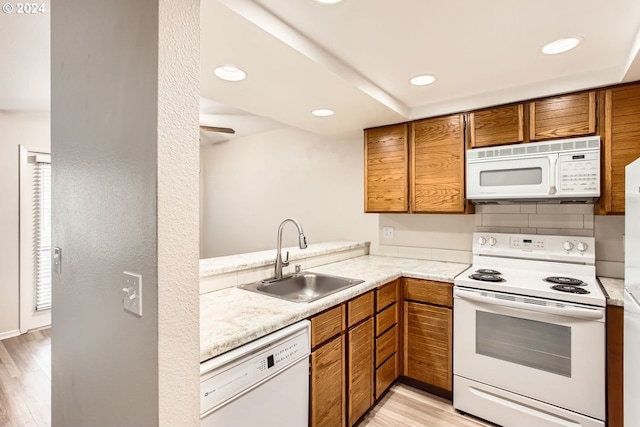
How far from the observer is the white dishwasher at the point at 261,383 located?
1.11 meters

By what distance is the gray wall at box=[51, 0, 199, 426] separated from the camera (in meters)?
0.89

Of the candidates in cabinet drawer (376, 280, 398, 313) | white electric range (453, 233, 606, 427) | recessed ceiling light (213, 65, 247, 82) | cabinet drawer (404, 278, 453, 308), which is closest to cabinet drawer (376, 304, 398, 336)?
cabinet drawer (376, 280, 398, 313)

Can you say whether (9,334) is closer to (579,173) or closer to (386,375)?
(386,375)

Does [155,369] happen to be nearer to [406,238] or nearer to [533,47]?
[533,47]

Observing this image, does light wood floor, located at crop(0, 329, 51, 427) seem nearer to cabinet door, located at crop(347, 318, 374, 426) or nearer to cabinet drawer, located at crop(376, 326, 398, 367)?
cabinet door, located at crop(347, 318, 374, 426)

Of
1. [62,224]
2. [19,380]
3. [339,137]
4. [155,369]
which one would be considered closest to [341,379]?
[155,369]

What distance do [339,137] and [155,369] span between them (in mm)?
2847

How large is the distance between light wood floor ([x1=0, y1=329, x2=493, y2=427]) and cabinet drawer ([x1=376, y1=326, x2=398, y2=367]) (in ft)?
1.07

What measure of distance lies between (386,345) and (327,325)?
78 cm

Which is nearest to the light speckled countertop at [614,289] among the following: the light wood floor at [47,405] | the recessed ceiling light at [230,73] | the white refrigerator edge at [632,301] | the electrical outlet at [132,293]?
the white refrigerator edge at [632,301]

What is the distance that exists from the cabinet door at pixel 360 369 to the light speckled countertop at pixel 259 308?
25 centimetres

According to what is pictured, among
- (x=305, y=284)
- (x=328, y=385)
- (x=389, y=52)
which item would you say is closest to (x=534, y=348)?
(x=328, y=385)

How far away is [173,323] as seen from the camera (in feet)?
3.01

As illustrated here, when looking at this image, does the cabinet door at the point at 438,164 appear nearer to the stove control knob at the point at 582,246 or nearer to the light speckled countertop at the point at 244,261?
the stove control knob at the point at 582,246
